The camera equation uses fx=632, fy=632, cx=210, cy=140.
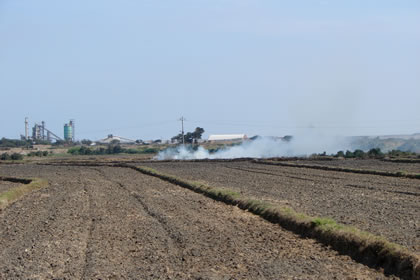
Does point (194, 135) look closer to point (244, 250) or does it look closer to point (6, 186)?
point (6, 186)

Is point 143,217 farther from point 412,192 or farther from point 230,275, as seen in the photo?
point 412,192

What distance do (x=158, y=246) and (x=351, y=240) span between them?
4926 millimetres

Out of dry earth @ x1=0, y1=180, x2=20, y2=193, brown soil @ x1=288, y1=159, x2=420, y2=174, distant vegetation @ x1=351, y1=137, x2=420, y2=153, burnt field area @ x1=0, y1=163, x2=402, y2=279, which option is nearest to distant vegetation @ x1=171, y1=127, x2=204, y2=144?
distant vegetation @ x1=351, y1=137, x2=420, y2=153

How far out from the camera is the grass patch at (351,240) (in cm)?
1265

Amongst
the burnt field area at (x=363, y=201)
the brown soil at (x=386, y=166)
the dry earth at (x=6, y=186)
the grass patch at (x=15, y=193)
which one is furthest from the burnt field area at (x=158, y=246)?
the brown soil at (x=386, y=166)

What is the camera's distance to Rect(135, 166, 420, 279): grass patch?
1265 centimetres

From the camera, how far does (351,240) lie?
1528cm

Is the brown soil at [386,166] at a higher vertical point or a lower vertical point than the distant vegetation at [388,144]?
lower

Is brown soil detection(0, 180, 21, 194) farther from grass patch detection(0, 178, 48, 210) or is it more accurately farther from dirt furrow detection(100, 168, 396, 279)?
dirt furrow detection(100, 168, 396, 279)

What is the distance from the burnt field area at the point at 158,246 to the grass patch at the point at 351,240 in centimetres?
34

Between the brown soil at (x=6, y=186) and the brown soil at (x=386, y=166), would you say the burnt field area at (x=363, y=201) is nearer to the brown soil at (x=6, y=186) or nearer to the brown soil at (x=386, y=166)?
the brown soil at (x=386, y=166)

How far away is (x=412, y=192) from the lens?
3044cm

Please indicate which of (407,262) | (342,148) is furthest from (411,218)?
(342,148)

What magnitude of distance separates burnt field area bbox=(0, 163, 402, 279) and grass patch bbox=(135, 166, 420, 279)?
0.34 m
